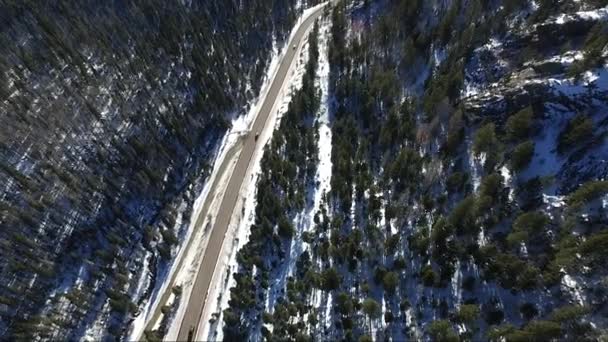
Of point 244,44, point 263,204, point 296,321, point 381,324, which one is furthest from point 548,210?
point 244,44

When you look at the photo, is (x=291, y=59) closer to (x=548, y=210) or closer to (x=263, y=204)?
(x=263, y=204)

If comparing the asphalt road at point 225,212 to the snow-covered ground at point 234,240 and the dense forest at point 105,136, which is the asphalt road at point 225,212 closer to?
the snow-covered ground at point 234,240

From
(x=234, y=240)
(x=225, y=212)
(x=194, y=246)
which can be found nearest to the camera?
(x=234, y=240)

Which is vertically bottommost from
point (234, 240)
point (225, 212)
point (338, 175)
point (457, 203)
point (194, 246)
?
point (194, 246)

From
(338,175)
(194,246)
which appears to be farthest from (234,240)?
(338,175)

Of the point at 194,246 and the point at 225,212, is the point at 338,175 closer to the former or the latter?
the point at 225,212

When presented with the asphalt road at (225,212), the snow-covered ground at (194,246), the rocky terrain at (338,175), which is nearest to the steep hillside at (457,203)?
the rocky terrain at (338,175)

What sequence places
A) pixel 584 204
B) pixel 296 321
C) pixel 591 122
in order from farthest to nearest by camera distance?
pixel 296 321 → pixel 591 122 → pixel 584 204
